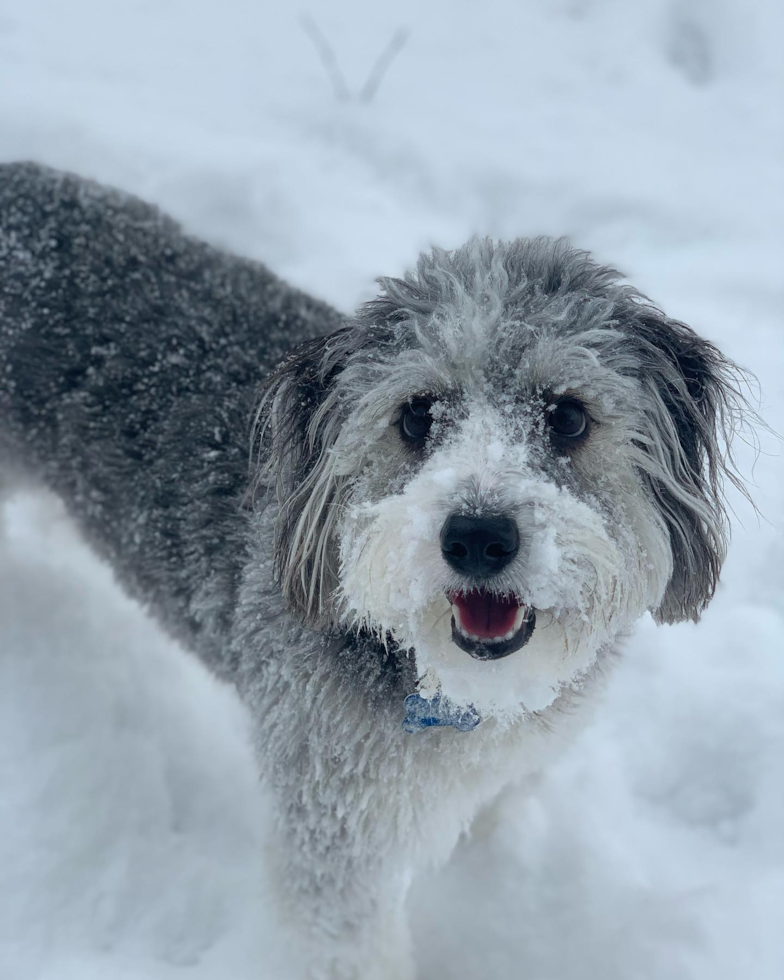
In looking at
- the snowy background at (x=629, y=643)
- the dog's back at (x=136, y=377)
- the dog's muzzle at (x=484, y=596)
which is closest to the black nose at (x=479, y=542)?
the dog's muzzle at (x=484, y=596)

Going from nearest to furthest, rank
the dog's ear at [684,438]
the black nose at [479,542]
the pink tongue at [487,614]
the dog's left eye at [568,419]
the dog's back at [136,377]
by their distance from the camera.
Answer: the black nose at [479,542] < the pink tongue at [487,614] < the dog's left eye at [568,419] < the dog's ear at [684,438] < the dog's back at [136,377]

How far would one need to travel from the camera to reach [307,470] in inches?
80.0

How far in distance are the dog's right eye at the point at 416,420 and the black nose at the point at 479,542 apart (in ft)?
1.14

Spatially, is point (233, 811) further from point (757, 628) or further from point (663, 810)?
point (757, 628)

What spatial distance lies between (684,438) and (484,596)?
2.37 ft

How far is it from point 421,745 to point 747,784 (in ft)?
4.91

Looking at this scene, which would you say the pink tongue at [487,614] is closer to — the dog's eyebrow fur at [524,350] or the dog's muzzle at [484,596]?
the dog's muzzle at [484,596]

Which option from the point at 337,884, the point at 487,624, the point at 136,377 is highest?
the point at 136,377

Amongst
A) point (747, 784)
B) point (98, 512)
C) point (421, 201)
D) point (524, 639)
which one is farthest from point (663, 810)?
point (421, 201)

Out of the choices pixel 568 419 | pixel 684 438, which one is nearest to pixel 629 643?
pixel 684 438

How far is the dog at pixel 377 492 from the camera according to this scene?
1649mm

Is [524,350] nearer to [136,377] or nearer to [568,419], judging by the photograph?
[568,419]

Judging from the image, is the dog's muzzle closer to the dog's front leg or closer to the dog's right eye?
the dog's right eye

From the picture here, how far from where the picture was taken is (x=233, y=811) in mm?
2992
